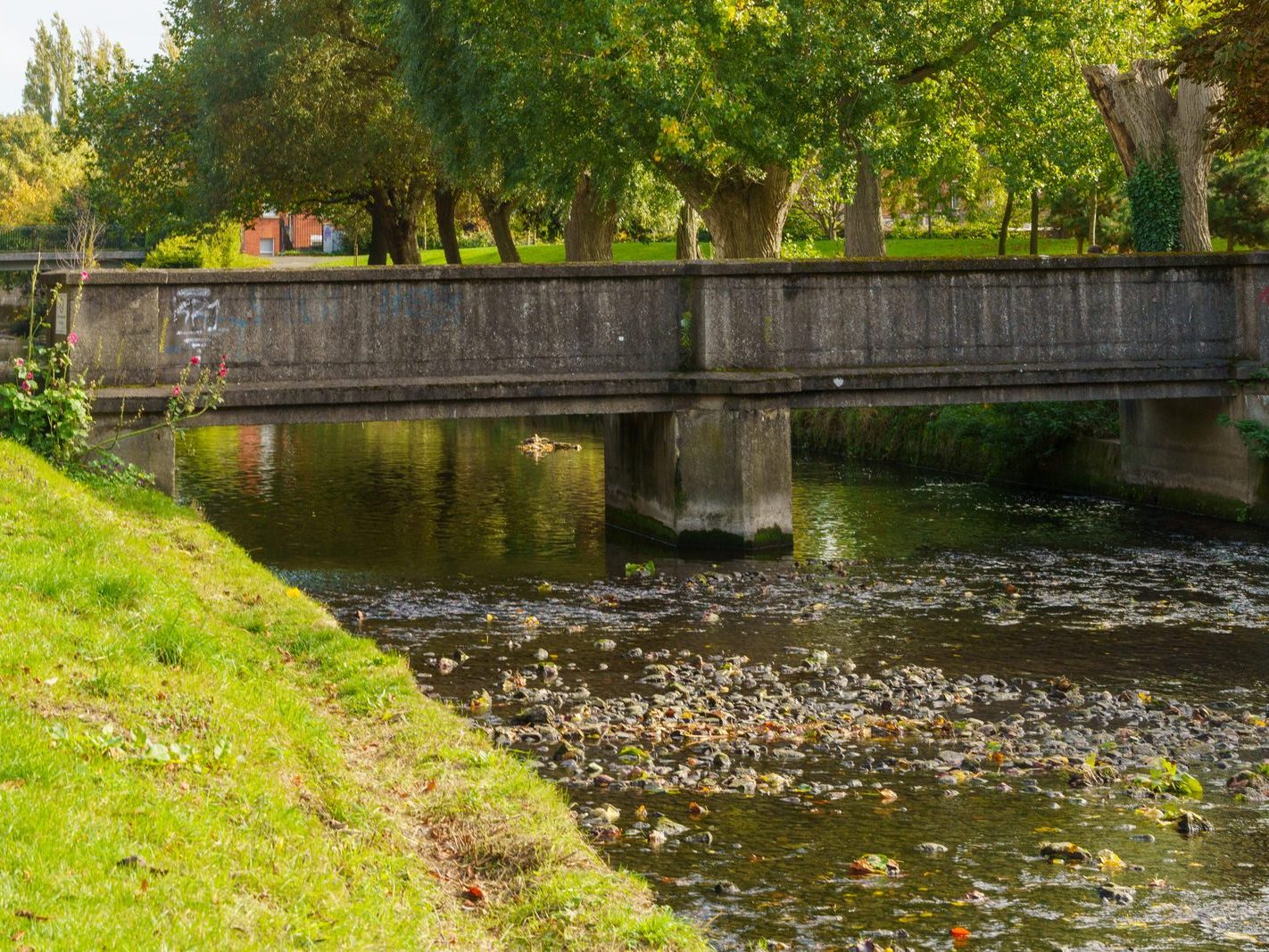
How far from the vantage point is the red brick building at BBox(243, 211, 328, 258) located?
10944 cm

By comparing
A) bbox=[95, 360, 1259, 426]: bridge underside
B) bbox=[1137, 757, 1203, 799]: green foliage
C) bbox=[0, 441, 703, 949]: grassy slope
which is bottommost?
bbox=[1137, 757, 1203, 799]: green foliage

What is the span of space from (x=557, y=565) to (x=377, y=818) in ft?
38.0

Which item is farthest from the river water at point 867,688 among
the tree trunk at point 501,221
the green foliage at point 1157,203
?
the tree trunk at point 501,221

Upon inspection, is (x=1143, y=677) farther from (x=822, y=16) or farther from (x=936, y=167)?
(x=936, y=167)

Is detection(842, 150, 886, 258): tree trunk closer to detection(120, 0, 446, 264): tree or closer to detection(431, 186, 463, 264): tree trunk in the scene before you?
detection(120, 0, 446, 264): tree

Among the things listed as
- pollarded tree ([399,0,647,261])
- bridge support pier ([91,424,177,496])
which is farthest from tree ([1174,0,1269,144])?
bridge support pier ([91,424,177,496])

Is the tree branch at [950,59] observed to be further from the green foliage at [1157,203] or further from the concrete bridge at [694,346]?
the concrete bridge at [694,346]

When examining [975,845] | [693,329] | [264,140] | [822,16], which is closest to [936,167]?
[822,16]

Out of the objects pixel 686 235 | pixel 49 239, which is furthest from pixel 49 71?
pixel 686 235

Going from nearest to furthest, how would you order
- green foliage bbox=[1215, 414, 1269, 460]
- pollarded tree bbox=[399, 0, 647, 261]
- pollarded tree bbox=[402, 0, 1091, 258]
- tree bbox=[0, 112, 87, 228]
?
green foliage bbox=[1215, 414, 1269, 460]
pollarded tree bbox=[402, 0, 1091, 258]
pollarded tree bbox=[399, 0, 647, 261]
tree bbox=[0, 112, 87, 228]

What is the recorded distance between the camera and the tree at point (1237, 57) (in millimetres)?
17688

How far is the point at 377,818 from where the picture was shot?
24.0 feet

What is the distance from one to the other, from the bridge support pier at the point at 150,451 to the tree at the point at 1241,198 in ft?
83.6

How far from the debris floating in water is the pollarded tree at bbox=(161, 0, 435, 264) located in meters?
9.04
